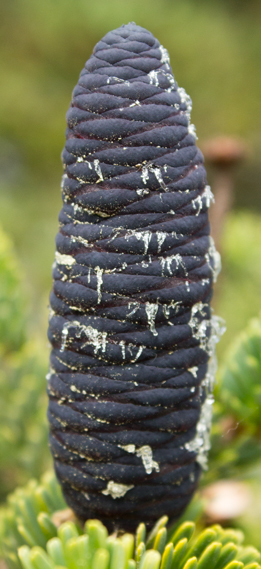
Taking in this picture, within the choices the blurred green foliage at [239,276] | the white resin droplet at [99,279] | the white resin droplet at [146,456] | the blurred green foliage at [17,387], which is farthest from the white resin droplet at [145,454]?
the blurred green foliage at [239,276]

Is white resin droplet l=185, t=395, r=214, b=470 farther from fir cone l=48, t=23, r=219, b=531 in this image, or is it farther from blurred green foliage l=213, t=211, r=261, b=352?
blurred green foliage l=213, t=211, r=261, b=352

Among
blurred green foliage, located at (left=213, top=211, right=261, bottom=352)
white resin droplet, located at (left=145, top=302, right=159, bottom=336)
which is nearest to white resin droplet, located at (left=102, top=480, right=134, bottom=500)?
white resin droplet, located at (left=145, top=302, right=159, bottom=336)

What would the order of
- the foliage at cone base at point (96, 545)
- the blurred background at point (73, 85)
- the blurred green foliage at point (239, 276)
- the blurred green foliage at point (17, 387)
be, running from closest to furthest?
Answer: 1. the foliage at cone base at point (96, 545)
2. the blurred green foliage at point (17, 387)
3. the blurred green foliage at point (239, 276)
4. the blurred background at point (73, 85)

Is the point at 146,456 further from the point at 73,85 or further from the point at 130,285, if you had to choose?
the point at 73,85

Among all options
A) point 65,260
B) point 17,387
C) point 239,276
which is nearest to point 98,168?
point 65,260

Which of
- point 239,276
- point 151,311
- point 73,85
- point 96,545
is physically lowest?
point 96,545

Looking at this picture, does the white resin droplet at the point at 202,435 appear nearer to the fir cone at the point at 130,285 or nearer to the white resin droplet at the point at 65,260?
the fir cone at the point at 130,285

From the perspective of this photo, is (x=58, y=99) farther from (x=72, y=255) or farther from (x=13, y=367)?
(x=72, y=255)
